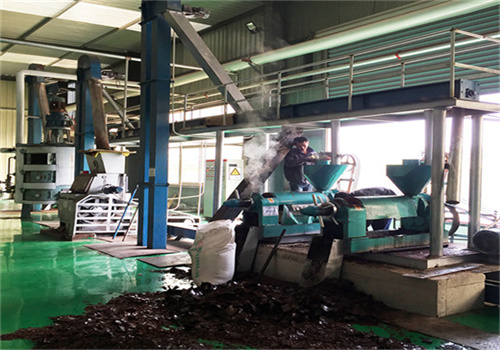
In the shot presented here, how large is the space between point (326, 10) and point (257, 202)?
7.45 m

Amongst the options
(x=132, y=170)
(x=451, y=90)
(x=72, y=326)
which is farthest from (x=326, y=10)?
(x=132, y=170)

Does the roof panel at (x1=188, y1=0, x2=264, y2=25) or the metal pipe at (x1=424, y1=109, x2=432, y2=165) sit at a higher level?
the roof panel at (x1=188, y1=0, x2=264, y2=25)

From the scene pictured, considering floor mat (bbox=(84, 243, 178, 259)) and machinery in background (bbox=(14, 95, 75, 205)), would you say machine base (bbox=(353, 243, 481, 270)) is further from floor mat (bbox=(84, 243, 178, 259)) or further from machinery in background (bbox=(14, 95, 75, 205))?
machinery in background (bbox=(14, 95, 75, 205))

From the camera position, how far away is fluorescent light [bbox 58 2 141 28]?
1477cm

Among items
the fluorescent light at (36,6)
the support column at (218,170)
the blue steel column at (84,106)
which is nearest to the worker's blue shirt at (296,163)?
the support column at (218,170)

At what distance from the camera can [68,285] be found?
6895 millimetres

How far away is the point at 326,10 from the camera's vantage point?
523 inches

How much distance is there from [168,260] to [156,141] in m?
2.50

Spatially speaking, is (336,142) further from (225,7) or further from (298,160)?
(225,7)

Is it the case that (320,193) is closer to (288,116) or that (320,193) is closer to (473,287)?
(288,116)

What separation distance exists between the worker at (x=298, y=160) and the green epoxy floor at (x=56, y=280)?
3157 mm

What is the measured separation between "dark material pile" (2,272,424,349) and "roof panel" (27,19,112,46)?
14.1 m

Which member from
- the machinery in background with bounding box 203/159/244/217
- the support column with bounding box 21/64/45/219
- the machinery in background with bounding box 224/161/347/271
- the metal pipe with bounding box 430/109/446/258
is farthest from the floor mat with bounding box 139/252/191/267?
the support column with bounding box 21/64/45/219

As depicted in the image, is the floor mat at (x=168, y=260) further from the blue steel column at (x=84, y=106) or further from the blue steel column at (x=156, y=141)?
the blue steel column at (x=84, y=106)
